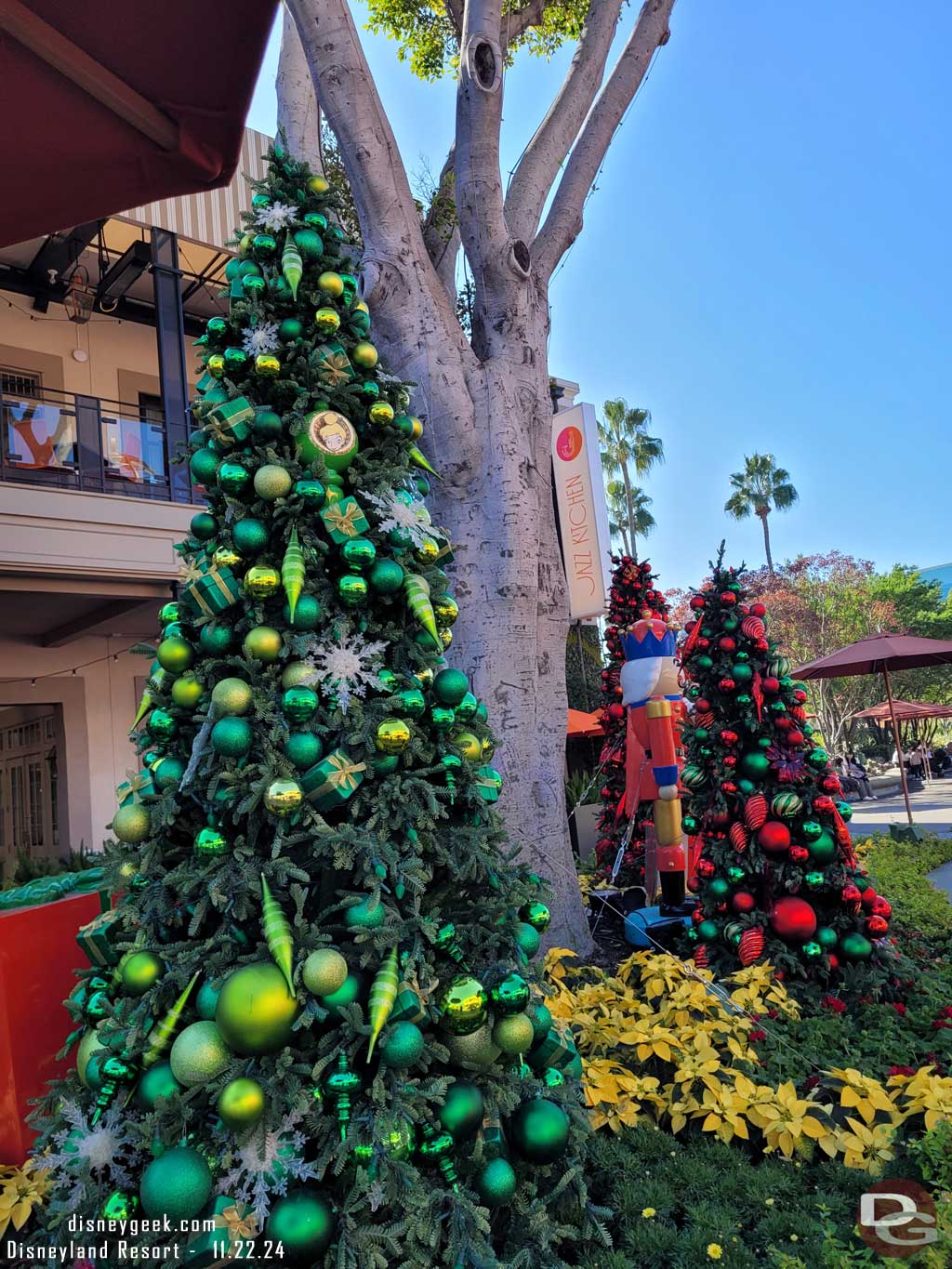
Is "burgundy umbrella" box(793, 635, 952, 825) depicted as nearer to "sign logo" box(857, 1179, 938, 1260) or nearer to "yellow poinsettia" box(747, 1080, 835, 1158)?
"yellow poinsettia" box(747, 1080, 835, 1158)

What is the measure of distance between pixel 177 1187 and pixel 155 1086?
224mm

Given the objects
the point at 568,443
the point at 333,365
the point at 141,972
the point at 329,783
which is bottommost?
the point at 141,972

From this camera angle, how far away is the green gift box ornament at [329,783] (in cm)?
178

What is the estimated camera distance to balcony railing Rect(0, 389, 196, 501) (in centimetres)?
813

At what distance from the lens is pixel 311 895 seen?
6.11ft

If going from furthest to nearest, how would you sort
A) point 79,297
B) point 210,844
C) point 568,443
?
1. point 79,297
2. point 568,443
3. point 210,844

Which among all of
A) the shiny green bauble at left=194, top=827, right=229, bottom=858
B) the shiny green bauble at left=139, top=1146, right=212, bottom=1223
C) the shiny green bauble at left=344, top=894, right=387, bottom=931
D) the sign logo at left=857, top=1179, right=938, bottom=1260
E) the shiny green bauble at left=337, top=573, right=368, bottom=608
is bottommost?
the sign logo at left=857, top=1179, right=938, bottom=1260

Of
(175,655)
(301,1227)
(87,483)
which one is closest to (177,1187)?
(301,1227)

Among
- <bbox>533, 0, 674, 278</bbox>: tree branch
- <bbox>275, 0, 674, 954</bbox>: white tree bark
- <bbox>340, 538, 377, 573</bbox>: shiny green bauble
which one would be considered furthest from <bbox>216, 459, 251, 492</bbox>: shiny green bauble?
<bbox>533, 0, 674, 278</bbox>: tree branch

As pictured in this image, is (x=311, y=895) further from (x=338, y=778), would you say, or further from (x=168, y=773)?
(x=168, y=773)

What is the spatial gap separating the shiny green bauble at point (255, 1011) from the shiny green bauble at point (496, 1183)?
21.7 inches

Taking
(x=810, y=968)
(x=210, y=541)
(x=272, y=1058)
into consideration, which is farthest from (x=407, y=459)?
(x=810, y=968)

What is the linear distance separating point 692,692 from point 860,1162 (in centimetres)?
261

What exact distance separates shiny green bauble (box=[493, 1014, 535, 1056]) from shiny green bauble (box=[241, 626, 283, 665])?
1015mm
